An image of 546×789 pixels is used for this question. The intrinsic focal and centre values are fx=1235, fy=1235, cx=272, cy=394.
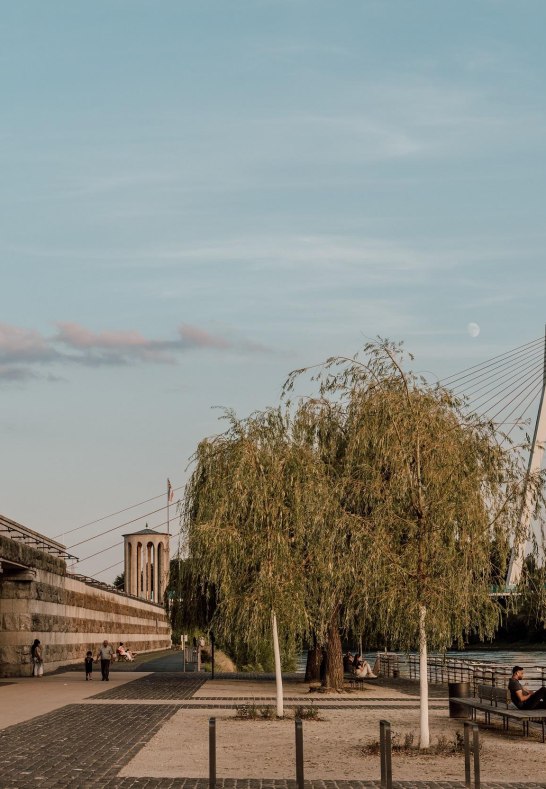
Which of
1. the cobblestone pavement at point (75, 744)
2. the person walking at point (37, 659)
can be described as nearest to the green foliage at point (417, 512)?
the cobblestone pavement at point (75, 744)

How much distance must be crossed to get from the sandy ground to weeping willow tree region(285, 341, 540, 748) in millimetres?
1499

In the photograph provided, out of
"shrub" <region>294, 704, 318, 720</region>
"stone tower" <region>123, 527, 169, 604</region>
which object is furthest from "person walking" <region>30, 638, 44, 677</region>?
"stone tower" <region>123, 527, 169, 604</region>

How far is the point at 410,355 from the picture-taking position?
2091cm

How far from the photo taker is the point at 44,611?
4556 cm

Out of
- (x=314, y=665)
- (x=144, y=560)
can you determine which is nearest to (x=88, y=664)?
(x=314, y=665)

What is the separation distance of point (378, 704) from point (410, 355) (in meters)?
12.6

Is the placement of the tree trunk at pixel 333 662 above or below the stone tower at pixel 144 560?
below

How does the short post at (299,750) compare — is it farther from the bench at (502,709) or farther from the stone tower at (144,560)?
the stone tower at (144,560)

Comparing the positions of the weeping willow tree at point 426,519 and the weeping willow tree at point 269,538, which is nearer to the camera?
the weeping willow tree at point 426,519

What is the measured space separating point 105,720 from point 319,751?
23.6 ft

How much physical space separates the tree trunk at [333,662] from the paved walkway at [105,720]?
109 cm

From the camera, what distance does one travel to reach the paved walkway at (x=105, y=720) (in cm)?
1553

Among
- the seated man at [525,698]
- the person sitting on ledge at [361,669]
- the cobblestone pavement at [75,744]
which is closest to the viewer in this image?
the cobblestone pavement at [75,744]

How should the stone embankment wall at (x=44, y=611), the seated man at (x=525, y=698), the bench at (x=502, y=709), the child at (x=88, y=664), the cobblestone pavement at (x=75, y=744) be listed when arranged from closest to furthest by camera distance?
the cobblestone pavement at (x=75, y=744), the bench at (x=502, y=709), the seated man at (x=525, y=698), the child at (x=88, y=664), the stone embankment wall at (x=44, y=611)
